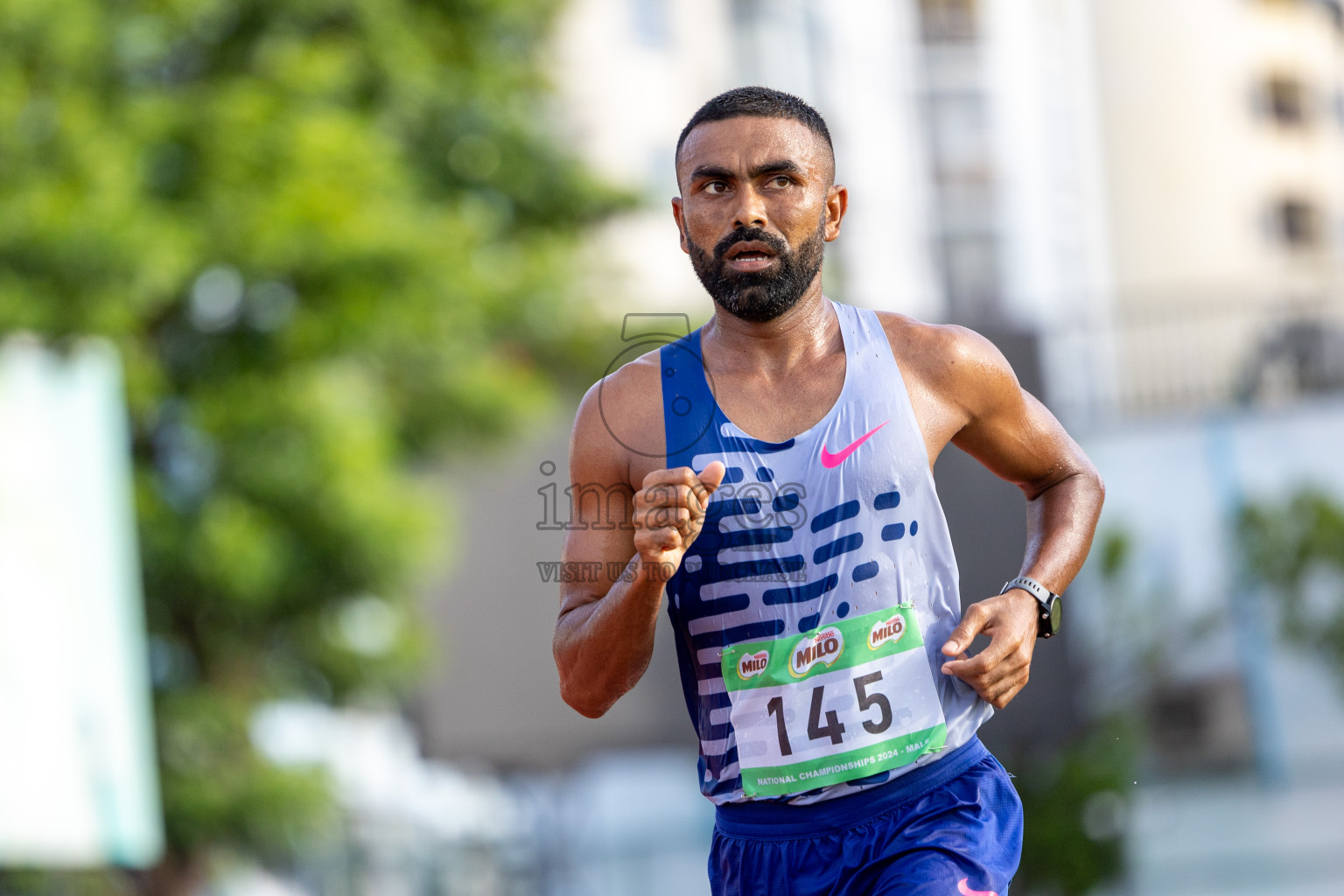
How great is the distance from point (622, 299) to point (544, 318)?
2.81 m

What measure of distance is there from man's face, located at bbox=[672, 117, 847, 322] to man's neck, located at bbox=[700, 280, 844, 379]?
0.10 metres

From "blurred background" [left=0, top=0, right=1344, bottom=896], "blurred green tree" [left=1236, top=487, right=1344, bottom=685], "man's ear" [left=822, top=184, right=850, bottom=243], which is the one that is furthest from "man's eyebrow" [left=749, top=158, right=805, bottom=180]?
"blurred green tree" [left=1236, top=487, right=1344, bottom=685]

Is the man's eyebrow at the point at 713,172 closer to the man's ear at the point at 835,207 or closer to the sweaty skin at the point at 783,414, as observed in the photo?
the sweaty skin at the point at 783,414

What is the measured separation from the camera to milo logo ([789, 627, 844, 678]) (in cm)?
257

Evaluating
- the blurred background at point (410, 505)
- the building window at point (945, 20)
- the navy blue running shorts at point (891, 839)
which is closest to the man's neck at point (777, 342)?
the navy blue running shorts at point (891, 839)

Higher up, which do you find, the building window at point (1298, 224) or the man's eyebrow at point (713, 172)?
the building window at point (1298, 224)

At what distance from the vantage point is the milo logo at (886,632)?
257 centimetres

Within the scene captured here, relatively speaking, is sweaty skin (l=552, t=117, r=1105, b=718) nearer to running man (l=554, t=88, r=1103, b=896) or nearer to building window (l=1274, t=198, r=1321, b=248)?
running man (l=554, t=88, r=1103, b=896)

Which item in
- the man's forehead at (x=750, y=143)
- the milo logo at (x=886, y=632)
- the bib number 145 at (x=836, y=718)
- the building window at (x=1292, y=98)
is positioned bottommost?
the bib number 145 at (x=836, y=718)

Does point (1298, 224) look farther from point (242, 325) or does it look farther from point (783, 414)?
point (783, 414)

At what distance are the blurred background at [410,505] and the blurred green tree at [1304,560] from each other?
1.3 inches

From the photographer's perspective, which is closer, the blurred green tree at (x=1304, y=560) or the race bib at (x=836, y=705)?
the race bib at (x=836, y=705)

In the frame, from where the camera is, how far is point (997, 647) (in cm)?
254

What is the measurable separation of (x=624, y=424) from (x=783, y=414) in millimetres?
263
